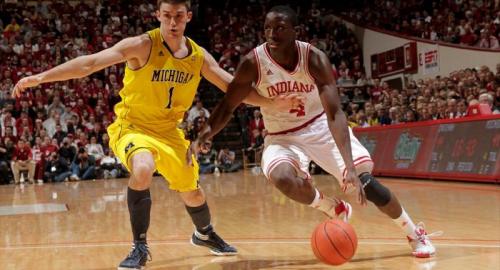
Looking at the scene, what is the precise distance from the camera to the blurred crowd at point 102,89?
1636 centimetres

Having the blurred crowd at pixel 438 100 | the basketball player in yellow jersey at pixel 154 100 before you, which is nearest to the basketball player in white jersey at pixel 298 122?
the basketball player in yellow jersey at pixel 154 100

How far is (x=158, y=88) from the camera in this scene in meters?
5.21

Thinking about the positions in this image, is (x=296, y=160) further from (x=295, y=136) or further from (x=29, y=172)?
(x=29, y=172)

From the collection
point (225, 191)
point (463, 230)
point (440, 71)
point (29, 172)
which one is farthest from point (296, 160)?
point (440, 71)

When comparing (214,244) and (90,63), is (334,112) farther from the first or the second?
(90,63)

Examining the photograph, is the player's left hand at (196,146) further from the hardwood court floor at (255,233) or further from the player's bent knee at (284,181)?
the hardwood court floor at (255,233)

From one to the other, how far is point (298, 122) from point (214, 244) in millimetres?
1304

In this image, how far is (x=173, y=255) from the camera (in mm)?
5562

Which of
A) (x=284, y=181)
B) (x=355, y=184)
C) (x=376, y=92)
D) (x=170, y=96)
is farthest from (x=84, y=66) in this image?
(x=376, y=92)

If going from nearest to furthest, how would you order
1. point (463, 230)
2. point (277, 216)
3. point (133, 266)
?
point (133, 266)
point (463, 230)
point (277, 216)

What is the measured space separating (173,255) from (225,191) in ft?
23.1

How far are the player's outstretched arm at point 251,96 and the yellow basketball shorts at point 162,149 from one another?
559 mm

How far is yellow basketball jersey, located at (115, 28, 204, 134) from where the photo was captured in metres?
5.18

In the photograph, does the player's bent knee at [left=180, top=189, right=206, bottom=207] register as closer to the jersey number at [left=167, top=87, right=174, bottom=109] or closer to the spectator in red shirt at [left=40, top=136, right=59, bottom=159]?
the jersey number at [left=167, top=87, right=174, bottom=109]
